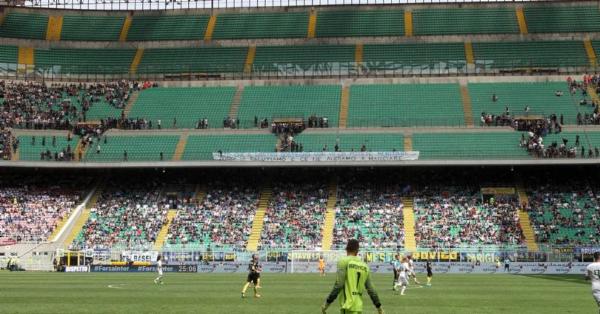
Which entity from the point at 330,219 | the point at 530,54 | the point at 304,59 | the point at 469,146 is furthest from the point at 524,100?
the point at 304,59

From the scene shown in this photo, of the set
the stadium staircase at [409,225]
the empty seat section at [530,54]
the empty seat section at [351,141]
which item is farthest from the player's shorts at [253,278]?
the empty seat section at [530,54]

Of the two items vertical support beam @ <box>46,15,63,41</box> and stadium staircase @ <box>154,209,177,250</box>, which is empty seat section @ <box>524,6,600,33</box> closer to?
stadium staircase @ <box>154,209,177,250</box>

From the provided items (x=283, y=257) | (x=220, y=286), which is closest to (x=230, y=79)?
(x=283, y=257)

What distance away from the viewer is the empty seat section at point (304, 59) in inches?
3701

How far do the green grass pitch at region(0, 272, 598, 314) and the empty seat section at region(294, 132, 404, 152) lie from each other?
30.8m

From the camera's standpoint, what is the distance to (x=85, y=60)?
321 ft

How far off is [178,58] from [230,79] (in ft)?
23.2

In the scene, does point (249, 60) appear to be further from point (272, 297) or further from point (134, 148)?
point (272, 297)

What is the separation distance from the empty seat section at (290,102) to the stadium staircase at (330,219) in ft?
24.4

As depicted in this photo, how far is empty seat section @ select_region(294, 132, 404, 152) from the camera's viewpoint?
260 ft

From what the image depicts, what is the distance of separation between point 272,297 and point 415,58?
61.0 metres

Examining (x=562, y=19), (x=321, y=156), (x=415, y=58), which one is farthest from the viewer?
(x=562, y=19)

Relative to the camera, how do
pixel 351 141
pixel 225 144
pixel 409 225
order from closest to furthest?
1. pixel 409 225
2. pixel 351 141
3. pixel 225 144

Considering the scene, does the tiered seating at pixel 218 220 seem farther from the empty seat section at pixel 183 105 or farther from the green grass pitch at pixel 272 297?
the green grass pitch at pixel 272 297
